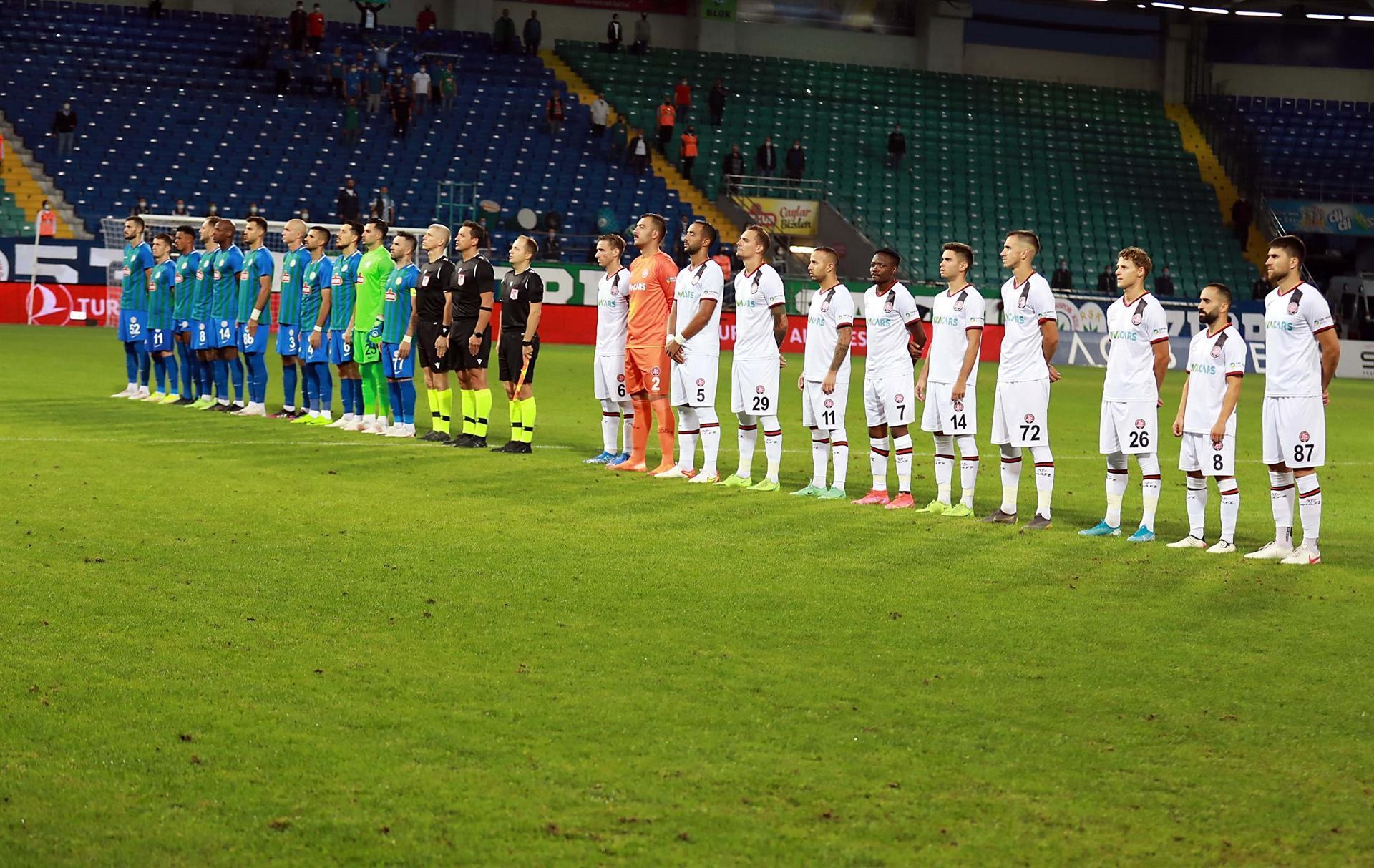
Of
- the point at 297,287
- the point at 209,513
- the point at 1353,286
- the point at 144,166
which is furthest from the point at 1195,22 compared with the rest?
the point at 209,513

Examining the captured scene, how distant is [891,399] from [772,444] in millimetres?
1362

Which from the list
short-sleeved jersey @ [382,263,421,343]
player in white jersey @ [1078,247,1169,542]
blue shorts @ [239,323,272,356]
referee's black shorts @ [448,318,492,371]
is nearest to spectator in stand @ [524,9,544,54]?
blue shorts @ [239,323,272,356]

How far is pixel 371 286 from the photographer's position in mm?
16469

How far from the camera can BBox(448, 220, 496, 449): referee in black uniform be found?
49.5 feet

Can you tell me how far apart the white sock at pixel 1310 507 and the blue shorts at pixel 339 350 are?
1035cm

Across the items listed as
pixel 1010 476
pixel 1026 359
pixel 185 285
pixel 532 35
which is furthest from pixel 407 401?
pixel 532 35

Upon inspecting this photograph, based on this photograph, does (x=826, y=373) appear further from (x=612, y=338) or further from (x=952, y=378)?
(x=612, y=338)

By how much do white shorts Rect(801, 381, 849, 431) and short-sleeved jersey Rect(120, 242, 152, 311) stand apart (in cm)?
1037

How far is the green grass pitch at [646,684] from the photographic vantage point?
15.7 feet

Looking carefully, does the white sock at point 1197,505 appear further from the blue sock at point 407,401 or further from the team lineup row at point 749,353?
the blue sock at point 407,401

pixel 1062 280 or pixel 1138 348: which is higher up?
pixel 1062 280

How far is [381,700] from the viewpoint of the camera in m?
6.06

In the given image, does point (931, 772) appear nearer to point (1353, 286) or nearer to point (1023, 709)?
point (1023, 709)

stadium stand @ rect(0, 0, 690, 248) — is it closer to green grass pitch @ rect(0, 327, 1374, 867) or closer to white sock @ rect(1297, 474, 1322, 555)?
green grass pitch @ rect(0, 327, 1374, 867)
